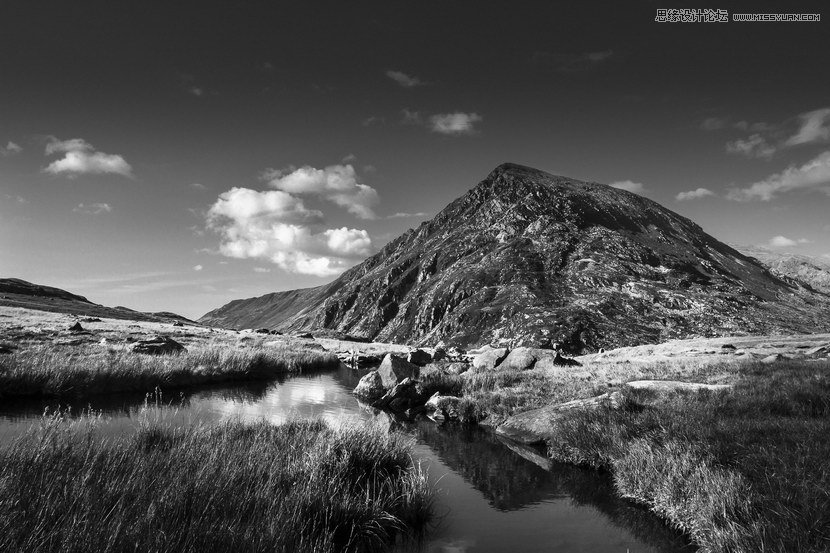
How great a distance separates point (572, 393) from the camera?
22906 millimetres

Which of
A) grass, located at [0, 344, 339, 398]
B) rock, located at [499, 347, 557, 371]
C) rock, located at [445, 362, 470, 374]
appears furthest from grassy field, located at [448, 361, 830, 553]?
grass, located at [0, 344, 339, 398]

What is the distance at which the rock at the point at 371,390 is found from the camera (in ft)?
91.5

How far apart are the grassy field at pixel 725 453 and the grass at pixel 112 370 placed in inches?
A: 755

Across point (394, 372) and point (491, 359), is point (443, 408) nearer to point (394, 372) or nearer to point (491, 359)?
point (394, 372)

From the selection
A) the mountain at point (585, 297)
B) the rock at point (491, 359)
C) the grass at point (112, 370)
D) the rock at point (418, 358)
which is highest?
the mountain at point (585, 297)

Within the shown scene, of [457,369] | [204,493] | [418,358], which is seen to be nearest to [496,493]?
[204,493]

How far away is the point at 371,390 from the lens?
93.6ft

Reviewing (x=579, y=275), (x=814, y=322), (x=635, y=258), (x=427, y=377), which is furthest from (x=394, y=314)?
(x=427, y=377)

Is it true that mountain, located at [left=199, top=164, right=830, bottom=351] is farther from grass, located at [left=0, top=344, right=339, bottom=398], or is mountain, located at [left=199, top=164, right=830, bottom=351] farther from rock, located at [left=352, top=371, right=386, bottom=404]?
grass, located at [left=0, top=344, right=339, bottom=398]

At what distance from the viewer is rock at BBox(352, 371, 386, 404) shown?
91.5 feet

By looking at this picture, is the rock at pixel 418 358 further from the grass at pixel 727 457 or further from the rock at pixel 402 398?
the grass at pixel 727 457

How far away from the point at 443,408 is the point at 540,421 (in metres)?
6.76

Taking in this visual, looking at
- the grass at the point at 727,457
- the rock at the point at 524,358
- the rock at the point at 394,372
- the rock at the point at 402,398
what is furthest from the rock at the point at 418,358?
the grass at the point at 727,457

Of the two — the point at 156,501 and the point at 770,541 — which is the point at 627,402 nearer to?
the point at 770,541
